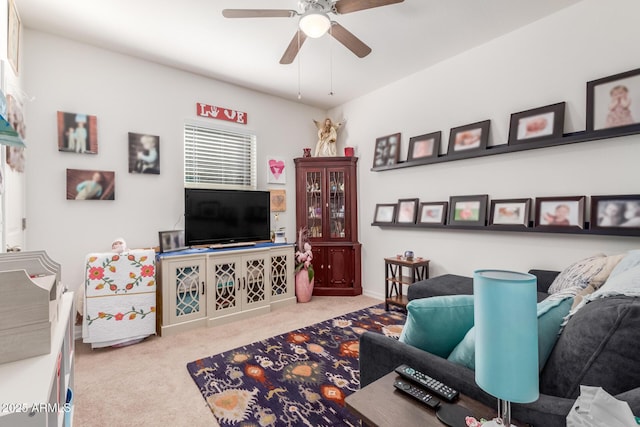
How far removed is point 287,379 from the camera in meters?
2.02

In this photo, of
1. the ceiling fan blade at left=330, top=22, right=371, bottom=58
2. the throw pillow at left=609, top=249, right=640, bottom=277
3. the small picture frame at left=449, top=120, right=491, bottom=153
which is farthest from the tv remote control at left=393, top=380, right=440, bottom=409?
the small picture frame at left=449, top=120, right=491, bottom=153

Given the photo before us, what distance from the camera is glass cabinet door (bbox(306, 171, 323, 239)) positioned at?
13.9 ft

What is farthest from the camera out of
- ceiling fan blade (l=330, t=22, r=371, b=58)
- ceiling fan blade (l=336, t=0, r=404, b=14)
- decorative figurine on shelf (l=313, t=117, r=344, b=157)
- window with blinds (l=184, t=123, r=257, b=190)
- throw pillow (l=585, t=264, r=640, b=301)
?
decorative figurine on shelf (l=313, t=117, r=344, b=157)

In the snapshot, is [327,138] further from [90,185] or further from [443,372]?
[443,372]

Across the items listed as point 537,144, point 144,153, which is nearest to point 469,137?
point 537,144

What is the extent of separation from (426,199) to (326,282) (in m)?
1.79

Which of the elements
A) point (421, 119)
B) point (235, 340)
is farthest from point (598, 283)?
point (235, 340)

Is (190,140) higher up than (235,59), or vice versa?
(235,59)

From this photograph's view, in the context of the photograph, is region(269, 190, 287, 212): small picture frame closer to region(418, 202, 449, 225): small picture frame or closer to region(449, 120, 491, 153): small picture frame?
region(418, 202, 449, 225): small picture frame

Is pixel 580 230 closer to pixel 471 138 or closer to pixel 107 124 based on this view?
pixel 471 138

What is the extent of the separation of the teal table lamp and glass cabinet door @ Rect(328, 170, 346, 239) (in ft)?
11.6

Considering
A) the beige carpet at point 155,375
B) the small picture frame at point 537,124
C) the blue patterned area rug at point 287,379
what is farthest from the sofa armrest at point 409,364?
the small picture frame at point 537,124

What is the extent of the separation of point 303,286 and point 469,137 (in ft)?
8.67

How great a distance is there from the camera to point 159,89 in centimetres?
323
